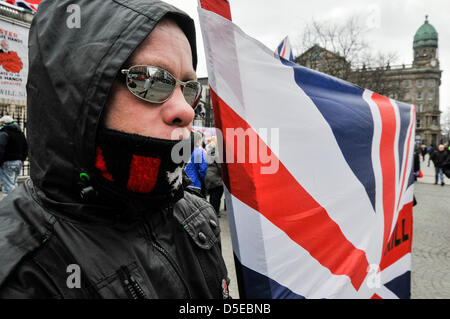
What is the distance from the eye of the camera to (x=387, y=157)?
7.20ft

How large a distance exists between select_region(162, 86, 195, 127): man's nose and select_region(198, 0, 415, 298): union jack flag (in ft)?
0.78

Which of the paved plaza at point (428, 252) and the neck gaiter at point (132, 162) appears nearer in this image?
the neck gaiter at point (132, 162)

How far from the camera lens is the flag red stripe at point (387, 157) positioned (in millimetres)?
2076

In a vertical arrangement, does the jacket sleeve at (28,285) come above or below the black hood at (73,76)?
below

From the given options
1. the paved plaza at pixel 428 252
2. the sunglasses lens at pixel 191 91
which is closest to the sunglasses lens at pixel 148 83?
the sunglasses lens at pixel 191 91

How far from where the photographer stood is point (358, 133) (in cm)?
193

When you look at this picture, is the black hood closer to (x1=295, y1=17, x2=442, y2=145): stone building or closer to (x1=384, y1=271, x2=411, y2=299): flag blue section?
(x1=384, y1=271, x2=411, y2=299): flag blue section

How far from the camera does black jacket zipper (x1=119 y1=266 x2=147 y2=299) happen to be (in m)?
0.89

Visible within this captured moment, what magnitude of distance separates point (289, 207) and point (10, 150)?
21.4ft

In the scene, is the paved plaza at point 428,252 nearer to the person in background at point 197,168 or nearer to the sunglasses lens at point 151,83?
the person in background at point 197,168

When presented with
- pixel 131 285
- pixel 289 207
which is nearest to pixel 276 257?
pixel 289 207

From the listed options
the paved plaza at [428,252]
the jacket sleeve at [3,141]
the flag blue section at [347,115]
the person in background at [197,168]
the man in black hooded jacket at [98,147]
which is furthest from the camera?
the jacket sleeve at [3,141]
